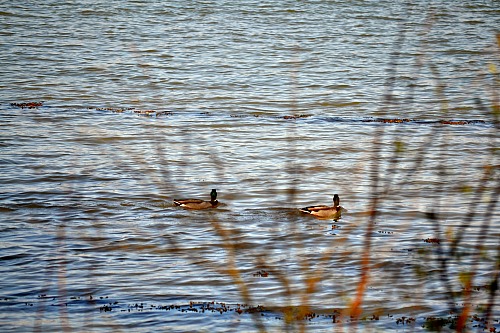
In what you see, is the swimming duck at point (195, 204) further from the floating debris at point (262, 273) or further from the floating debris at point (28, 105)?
the floating debris at point (28, 105)

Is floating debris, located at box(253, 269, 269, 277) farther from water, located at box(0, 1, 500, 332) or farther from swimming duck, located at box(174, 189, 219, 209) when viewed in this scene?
swimming duck, located at box(174, 189, 219, 209)

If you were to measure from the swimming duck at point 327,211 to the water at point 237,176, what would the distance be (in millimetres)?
140

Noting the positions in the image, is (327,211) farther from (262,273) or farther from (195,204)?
(262,273)

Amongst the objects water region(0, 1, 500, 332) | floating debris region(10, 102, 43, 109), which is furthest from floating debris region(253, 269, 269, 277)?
floating debris region(10, 102, 43, 109)

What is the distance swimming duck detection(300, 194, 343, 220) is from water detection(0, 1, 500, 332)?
0.46ft

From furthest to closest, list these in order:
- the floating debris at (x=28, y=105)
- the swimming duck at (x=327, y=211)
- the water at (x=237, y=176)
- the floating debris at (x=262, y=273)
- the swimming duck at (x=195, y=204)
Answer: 1. the floating debris at (x=28, y=105)
2. the swimming duck at (x=195, y=204)
3. the swimming duck at (x=327, y=211)
4. the floating debris at (x=262, y=273)
5. the water at (x=237, y=176)

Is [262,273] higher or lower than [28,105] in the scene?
higher

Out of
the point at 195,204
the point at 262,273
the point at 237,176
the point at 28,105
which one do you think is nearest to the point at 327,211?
the point at 195,204

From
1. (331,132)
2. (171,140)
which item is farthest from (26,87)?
(331,132)

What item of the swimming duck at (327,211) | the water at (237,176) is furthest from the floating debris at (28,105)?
the swimming duck at (327,211)

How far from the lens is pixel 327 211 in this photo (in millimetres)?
10430

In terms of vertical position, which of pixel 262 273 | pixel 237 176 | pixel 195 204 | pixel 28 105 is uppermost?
pixel 262 273

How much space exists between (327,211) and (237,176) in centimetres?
298

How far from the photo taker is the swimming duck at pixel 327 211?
1035 cm
